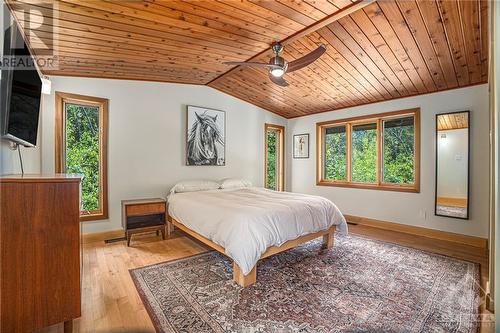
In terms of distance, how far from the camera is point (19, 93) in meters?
1.81

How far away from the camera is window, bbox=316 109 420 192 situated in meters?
4.32

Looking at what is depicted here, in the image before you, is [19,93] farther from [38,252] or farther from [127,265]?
[127,265]

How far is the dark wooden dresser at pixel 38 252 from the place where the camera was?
1437 mm

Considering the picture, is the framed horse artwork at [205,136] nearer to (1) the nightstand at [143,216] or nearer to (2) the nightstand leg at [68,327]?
(1) the nightstand at [143,216]

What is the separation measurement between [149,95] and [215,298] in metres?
3.44

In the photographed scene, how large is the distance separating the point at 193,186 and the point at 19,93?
268 centimetres

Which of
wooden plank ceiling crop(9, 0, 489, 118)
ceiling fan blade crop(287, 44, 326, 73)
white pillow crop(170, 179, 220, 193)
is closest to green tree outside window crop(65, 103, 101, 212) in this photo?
wooden plank ceiling crop(9, 0, 489, 118)

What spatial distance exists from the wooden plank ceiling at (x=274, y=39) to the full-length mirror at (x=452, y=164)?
566 millimetres

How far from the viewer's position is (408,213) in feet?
14.0

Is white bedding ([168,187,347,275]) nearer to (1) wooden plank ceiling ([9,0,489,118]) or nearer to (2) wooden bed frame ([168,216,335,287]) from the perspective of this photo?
(2) wooden bed frame ([168,216,335,287])

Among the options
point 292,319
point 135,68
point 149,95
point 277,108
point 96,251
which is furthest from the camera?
point 277,108

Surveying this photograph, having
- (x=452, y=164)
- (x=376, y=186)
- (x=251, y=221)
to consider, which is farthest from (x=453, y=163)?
(x=251, y=221)

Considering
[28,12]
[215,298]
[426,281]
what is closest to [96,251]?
[215,298]

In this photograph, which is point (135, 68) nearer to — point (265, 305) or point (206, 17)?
point (206, 17)
